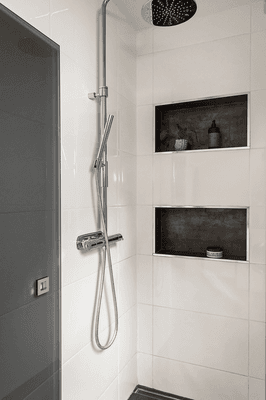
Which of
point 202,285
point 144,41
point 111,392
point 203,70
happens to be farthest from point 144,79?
point 111,392

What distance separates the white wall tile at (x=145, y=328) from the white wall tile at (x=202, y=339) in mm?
33

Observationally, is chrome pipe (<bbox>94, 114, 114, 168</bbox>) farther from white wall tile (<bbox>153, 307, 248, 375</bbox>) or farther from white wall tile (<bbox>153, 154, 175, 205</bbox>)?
white wall tile (<bbox>153, 307, 248, 375</bbox>)

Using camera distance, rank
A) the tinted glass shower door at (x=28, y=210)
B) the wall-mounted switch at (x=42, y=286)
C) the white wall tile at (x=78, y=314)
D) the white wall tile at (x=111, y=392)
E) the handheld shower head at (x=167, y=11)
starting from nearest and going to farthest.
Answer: the tinted glass shower door at (x=28, y=210) → the wall-mounted switch at (x=42, y=286) → the white wall tile at (x=78, y=314) → the handheld shower head at (x=167, y=11) → the white wall tile at (x=111, y=392)

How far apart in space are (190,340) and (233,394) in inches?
13.1

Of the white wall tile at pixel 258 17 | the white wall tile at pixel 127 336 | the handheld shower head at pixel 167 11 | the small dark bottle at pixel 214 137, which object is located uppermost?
the white wall tile at pixel 258 17

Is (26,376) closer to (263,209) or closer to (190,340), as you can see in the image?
(190,340)

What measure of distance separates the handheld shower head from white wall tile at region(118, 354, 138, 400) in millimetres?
1823

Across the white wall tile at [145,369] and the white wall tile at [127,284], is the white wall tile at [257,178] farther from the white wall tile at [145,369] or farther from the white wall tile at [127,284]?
the white wall tile at [145,369]

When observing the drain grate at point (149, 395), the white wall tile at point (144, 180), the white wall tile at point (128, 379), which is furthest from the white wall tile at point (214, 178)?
the drain grate at point (149, 395)

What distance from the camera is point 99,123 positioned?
1330 mm

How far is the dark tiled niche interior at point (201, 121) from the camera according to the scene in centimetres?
157

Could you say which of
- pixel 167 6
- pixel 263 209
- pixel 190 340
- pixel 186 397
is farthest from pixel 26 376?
pixel 167 6

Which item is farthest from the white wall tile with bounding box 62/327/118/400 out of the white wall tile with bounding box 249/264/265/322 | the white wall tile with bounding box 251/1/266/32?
the white wall tile with bounding box 251/1/266/32

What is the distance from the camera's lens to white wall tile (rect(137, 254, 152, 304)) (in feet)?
5.66
